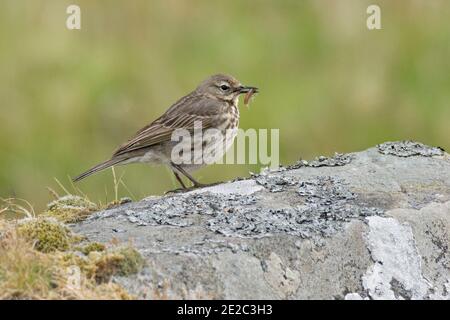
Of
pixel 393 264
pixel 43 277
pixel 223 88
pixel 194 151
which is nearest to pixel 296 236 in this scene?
pixel 393 264

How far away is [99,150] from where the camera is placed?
12797 mm

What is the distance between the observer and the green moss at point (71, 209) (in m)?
6.78

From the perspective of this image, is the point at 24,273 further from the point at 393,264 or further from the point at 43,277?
the point at 393,264

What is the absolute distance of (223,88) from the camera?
1096cm

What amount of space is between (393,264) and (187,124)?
468 centimetres

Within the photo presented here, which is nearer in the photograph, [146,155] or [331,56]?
[146,155]

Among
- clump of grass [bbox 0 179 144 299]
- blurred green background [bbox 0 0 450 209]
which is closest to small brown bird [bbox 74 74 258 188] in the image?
blurred green background [bbox 0 0 450 209]

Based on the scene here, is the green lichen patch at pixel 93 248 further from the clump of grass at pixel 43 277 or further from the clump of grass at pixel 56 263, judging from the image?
the clump of grass at pixel 43 277

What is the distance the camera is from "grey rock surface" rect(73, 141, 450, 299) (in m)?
5.43

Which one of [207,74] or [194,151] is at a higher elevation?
[207,74]

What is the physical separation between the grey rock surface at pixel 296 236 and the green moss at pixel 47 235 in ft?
0.74

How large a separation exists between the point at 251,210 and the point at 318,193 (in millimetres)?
565
